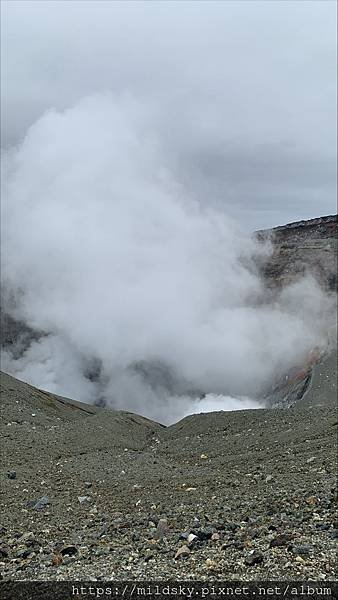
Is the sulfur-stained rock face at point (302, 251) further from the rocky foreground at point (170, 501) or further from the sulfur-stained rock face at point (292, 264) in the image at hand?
the rocky foreground at point (170, 501)

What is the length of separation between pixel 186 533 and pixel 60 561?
1.46 m

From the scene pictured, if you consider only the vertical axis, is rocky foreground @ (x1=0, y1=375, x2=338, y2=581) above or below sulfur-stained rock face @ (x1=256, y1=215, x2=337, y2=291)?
below

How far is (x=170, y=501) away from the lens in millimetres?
8617

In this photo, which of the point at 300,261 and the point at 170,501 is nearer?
the point at 170,501

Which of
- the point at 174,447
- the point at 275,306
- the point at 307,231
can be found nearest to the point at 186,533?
the point at 174,447

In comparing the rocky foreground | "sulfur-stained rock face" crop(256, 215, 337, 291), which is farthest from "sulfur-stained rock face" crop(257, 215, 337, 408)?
the rocky foreground

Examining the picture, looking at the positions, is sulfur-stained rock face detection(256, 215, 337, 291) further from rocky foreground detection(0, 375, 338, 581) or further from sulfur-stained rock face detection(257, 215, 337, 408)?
rocky foreground detection(0, 375, 338, 581)

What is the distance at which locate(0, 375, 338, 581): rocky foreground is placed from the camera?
5.25 metres

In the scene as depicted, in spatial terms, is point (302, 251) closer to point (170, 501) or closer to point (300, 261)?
point (300, 261)

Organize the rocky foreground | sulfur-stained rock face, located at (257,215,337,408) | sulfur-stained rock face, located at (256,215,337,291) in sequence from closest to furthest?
the rocky foreground < sulfur-stained rock face, located at (257,215,337,408) < sulfur-stained rock face, located at (256,215,337,291)

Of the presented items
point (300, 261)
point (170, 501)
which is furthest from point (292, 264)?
point (170, 501)

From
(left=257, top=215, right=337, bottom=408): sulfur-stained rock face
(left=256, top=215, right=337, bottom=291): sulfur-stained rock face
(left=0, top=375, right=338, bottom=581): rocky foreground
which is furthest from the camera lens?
(left=256, top=215, right=337, bottom=291): sulfur-stained rock face

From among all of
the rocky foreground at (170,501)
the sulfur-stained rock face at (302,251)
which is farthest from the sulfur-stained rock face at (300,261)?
the rocky foreground at (170,501)

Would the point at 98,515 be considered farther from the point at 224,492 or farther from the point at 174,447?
the point at 174,447
